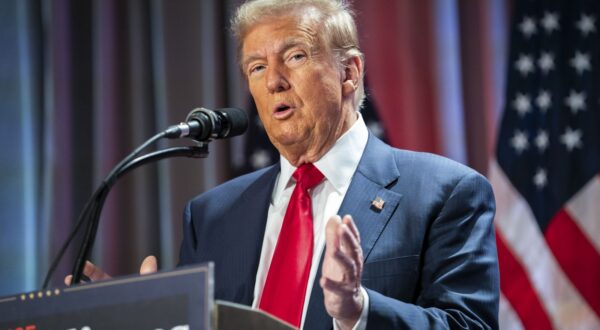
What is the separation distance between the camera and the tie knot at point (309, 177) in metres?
2.38

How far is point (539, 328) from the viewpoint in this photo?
3.41 metres

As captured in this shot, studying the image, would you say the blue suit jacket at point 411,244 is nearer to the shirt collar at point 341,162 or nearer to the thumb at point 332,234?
the shirt collar at point 341,162

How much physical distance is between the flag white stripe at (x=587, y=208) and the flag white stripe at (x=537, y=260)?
6.0 inches

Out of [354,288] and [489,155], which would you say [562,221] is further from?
[354,288]

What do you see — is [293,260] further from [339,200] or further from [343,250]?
[343,250]

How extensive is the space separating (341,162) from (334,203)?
0.42 ft

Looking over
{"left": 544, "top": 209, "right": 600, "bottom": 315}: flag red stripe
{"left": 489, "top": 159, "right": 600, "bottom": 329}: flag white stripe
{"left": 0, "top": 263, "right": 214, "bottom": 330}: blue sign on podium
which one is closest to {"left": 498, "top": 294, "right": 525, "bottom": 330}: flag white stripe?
{"left": 489, "top": 159, "right": 600, "bottom": 329}: flag white stripe

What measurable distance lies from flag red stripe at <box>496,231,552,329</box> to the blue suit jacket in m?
1.26

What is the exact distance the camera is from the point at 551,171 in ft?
11.5

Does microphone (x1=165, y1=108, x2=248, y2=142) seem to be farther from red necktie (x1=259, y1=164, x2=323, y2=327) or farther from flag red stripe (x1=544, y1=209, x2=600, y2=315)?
flag red stripe (x1=544, y1=209, x2=600, y2=315)

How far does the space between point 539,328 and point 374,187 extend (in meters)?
1.45

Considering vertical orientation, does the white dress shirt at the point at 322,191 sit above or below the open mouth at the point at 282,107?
below

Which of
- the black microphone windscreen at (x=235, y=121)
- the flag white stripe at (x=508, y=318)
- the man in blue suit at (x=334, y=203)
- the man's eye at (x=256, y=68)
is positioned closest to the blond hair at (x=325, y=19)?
the man in blue suit at (x=334, y=203)

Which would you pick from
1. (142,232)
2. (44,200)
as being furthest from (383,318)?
(44,200)
